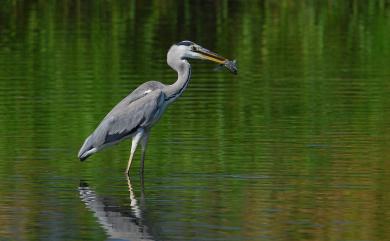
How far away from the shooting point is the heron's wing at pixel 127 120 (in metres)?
13.6

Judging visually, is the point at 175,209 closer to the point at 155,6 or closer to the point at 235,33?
the point at 235,33

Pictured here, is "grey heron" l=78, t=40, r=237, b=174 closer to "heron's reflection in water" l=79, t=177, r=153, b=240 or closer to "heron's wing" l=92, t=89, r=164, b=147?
"heron's wing" l=92, t=89, r=164, b=147

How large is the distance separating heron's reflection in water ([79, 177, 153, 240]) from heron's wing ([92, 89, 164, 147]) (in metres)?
0.76

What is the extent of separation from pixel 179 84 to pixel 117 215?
8.97 feet

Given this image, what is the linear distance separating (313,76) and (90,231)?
429 inches

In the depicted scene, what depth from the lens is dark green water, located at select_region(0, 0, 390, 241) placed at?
36.9 ft

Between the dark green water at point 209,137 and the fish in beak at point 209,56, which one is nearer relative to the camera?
the dark green water at point 209,137

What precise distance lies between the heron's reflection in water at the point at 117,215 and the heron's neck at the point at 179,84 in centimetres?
127

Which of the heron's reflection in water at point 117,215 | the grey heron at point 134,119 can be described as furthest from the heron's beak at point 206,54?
the heron's reflection in water at point 117,215

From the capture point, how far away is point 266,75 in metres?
21.5

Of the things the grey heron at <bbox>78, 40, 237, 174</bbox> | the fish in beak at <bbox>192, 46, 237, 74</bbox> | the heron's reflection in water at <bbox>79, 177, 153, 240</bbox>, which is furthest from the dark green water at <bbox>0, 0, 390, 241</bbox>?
the fish in beak at <bbox>192, 46, 237, 74</bbox>

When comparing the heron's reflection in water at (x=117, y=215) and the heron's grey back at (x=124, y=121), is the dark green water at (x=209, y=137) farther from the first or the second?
the heron's grey back at (x=124, y=121)

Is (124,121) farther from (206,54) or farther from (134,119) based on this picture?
(206,54)

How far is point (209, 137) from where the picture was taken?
51.2 feet
